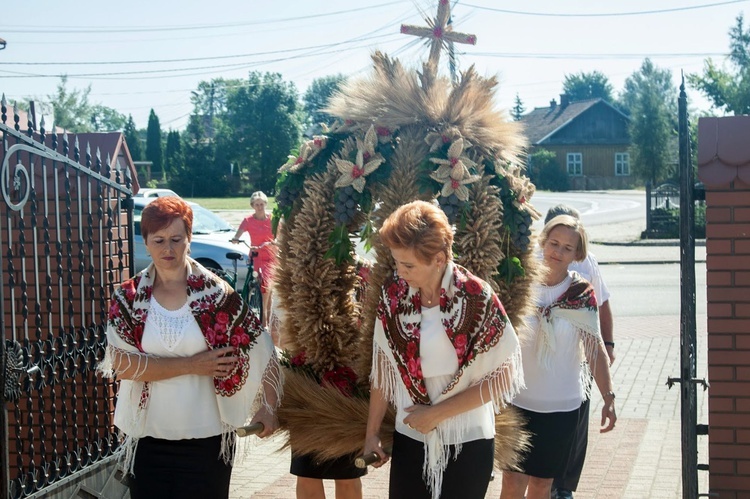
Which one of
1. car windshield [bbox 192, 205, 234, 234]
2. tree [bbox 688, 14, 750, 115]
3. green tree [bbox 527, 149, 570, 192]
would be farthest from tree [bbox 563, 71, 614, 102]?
car windshield [bbox 192, 205, 234, 234]

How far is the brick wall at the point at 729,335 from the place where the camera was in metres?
4.11

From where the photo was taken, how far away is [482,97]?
12.6 feet

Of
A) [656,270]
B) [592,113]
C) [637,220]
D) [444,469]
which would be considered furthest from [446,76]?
[592,113]

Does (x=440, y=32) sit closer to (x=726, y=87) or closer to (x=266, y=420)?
(x=266, y=420)

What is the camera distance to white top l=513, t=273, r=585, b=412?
4.40 meters

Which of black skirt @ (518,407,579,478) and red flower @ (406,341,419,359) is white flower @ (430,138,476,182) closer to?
red flower @ (406,341,419,359)

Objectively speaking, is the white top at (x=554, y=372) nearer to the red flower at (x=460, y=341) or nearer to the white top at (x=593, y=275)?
the white top at (x=593, y=275)

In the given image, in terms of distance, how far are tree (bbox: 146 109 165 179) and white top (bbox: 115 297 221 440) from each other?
69.5 metres

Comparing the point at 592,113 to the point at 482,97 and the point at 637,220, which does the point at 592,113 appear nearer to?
the point at 637,220

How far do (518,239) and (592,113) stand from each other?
7716 centimetres

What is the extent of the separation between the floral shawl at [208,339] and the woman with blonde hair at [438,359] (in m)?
0.54

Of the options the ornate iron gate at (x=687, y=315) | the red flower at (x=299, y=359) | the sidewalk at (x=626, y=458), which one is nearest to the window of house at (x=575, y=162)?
the sidewalk at (x=626, y=458)

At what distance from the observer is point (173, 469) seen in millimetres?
3516

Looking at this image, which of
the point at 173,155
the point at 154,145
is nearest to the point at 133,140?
the point at 154,145
